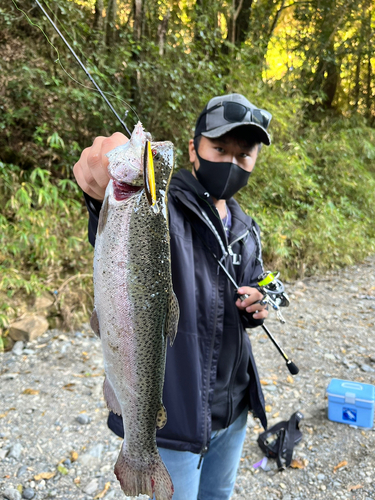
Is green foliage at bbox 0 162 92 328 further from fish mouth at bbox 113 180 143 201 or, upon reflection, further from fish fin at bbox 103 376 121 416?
fish mouth at bbox 113 180 143 201

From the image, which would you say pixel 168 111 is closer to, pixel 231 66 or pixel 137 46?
pixel 137 46

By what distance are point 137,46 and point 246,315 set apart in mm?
5770

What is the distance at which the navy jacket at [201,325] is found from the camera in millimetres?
1790

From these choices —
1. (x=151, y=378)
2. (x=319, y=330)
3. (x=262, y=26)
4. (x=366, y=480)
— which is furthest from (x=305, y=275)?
(x=151, y=378)

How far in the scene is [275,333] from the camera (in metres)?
6.20

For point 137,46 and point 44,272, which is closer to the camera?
point 44,272

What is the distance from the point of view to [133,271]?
1311mm

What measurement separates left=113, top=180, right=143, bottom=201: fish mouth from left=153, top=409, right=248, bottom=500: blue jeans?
128 centimetres

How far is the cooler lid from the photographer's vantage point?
394 centimetres

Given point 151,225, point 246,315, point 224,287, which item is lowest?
point 246,315

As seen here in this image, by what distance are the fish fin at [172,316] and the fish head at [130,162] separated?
45 cm

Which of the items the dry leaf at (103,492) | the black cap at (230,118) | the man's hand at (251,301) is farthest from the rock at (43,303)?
the man's hand at (251,301)

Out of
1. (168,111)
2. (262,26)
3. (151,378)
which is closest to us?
(151,378)

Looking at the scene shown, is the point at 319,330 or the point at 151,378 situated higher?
the point at 151,378
